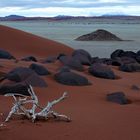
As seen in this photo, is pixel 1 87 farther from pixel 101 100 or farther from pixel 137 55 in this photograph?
pixel 137 55

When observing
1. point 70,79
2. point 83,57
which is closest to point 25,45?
point 83,57

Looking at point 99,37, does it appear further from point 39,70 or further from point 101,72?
point 39,70

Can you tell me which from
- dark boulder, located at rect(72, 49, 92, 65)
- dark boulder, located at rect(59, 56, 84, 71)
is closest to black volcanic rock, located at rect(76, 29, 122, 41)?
dark boulder, located at rect(72, 49, 92, 65)

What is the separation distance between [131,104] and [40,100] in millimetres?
1435

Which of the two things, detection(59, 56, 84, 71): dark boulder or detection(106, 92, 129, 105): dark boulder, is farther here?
detection(59, 56, 84, 71): dark boulder

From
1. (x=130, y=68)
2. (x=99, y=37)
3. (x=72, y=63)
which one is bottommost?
(x=99, y=37)

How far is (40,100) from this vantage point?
855cm

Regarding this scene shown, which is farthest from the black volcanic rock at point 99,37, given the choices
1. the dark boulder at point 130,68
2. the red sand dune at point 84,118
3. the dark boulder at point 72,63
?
the red sand dune at point 84,118

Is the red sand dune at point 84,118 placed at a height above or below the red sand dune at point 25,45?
above

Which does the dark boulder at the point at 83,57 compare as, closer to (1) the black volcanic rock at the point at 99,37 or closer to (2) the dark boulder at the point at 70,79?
(2) the dark boulder at the point at 70,79

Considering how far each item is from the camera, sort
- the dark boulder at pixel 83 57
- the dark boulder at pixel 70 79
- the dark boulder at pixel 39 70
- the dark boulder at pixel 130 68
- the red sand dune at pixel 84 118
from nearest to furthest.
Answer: the red sand dune at pixel 84 118 < the dark boulder at pixel 70 79 < the dark boulder at pixel 39 70 < the dark boulder at pixel 130 68 < the dark boulder at pixel 83 57

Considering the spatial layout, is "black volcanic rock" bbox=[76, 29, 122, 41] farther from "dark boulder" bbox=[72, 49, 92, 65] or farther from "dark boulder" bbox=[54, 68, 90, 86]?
"dark boulder" bbox=[54, 68, 90, 86]

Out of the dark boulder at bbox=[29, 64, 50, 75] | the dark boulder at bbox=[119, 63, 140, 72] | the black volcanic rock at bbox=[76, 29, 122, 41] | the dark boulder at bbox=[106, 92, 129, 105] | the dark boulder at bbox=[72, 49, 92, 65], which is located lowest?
the black volcanic rock at bbox=[76, 29, 122, 41]

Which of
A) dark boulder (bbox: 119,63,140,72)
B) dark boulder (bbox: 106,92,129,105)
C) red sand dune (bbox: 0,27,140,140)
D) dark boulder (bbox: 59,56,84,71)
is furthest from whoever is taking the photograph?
dark boulder (bbox: 119,63,140,72)
